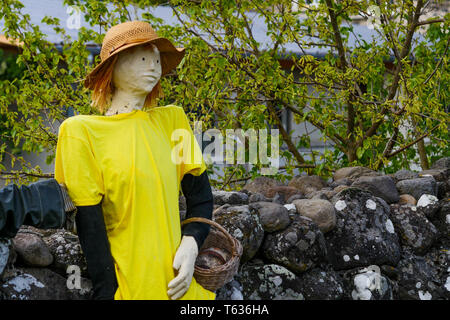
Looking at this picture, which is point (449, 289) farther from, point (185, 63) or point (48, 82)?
point (48, 82)

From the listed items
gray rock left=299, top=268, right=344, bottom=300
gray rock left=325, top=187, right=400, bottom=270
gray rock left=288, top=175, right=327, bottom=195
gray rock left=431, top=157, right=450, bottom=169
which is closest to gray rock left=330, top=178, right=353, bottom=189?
gray rock left=288, top=175, right=327, bottom=195

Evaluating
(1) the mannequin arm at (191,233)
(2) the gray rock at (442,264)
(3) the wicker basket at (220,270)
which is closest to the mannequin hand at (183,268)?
(1) the mannequin arm at (191,233)

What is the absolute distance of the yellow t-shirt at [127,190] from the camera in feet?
7.67

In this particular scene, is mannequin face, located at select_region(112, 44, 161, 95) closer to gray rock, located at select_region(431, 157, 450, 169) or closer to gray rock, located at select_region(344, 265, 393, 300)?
gray rock, located at select_region(344, 265, 393, 300)

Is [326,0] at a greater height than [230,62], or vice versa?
[326,0]

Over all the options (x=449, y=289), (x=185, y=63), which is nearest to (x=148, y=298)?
(x=449, y=289)

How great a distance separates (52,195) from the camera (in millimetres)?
2297

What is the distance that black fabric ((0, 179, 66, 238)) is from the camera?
87.9 inches

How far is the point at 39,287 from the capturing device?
2477 mm

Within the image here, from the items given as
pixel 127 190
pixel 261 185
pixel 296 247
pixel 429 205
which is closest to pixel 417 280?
pixel 429 205

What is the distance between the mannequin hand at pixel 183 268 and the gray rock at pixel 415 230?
1560mm

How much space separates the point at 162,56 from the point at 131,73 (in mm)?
242
